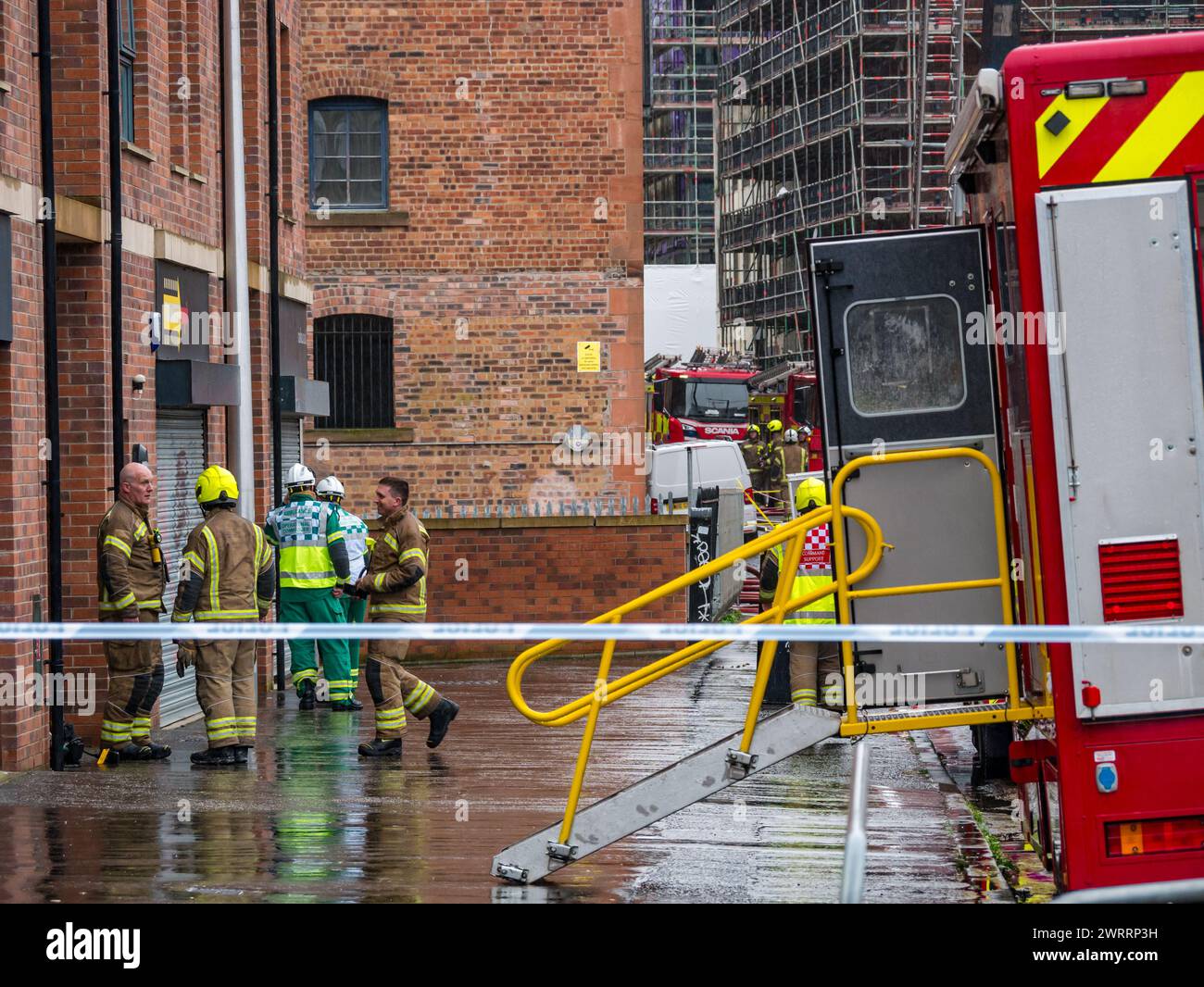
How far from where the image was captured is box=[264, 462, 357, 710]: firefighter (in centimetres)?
1469

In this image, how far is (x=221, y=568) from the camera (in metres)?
12.1

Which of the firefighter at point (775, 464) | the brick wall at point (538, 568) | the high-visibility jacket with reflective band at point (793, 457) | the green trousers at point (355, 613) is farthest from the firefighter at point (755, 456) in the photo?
the green trousers at point (355, 613)

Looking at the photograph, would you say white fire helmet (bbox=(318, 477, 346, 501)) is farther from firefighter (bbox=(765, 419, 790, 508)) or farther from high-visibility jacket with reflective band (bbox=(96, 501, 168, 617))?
firefighter (bbox=(765, 419, 790, 508))

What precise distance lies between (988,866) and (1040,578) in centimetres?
287

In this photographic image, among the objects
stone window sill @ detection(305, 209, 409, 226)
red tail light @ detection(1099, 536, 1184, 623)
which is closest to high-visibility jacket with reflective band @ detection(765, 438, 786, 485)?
stone window sill @ detection(305, 209, 409, 226)

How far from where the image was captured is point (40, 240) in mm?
11844

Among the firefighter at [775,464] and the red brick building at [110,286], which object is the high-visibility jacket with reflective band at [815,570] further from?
the firefighter at [775,464]

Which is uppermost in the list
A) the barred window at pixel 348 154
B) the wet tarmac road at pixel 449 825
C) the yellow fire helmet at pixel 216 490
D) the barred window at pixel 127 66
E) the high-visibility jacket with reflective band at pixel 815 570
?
the barred window at pixel 348 154

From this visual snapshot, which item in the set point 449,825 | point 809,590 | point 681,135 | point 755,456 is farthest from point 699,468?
point 681,135

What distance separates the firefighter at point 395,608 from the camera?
40.2 ft

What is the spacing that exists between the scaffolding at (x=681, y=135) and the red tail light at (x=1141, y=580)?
68270 mm
